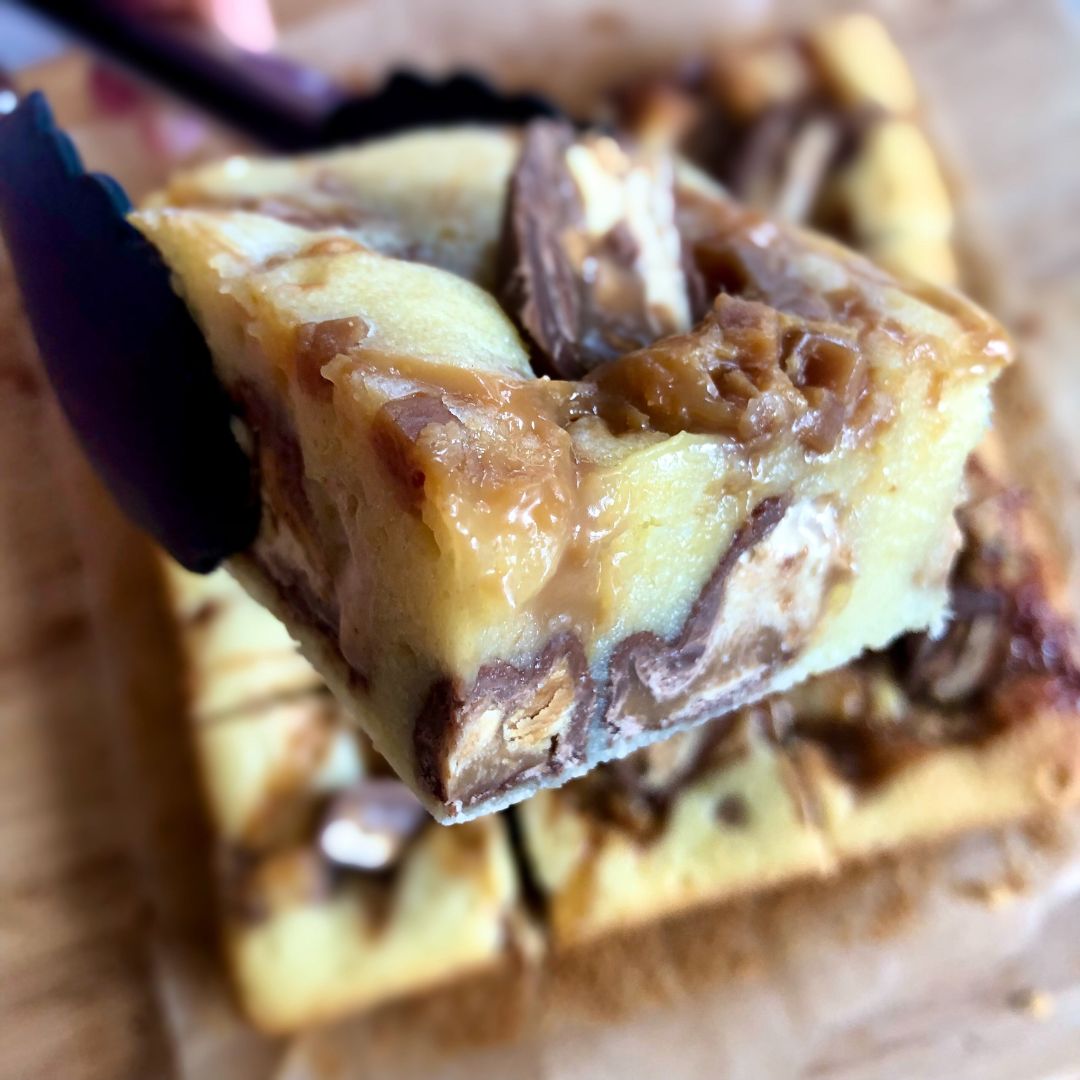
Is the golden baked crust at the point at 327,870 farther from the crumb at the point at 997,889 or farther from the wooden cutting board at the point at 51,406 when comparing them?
the crumb at the point at 997,889

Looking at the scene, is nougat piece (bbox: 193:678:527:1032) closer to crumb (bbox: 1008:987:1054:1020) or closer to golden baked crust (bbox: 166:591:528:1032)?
golden baked crust (bbox: 166:591:528:1032)

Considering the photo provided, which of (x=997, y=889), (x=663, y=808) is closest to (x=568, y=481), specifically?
(x=663, y=808)

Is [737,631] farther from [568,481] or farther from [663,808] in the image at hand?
[663,808]

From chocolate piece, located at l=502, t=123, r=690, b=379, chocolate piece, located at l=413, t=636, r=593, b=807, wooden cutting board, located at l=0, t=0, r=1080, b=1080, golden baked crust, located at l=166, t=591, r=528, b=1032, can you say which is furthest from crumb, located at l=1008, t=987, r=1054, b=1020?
chocolate piece, located at l=502, t=123, r=690, b=379

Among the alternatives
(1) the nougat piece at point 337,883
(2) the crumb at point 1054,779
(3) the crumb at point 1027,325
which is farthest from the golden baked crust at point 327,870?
(3) the crumb at point 1027,325

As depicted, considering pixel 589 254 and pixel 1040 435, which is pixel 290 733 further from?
pixel 1040 435

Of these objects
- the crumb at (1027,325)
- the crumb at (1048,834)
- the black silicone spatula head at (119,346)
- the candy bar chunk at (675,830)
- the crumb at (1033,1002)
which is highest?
the black silicone spatula head at (119,346)

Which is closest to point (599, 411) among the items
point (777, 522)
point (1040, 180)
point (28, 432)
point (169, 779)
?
point (777, 522)
